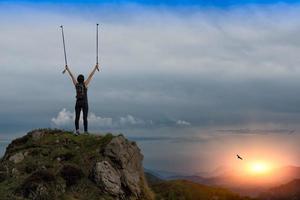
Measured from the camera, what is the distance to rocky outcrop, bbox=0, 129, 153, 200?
29.6m

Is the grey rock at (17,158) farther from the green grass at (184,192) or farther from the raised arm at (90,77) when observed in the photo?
the green grass at (184,192)

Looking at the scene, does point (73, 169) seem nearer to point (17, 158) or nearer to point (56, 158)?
point (56, 158)

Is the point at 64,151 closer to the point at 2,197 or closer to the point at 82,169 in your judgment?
the point at 82,169

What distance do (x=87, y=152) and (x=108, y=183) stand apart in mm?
3421

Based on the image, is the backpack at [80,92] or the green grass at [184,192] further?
the green grass at [184,192]

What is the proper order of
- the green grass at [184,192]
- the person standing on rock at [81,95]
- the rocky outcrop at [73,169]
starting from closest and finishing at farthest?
the rocky outcrop at [73,169]
the person standing on rock at [81,95]
the green grass at [184,192]

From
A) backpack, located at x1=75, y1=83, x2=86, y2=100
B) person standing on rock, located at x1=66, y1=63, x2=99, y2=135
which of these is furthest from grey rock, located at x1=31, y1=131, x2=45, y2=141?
backpack, located at x1=75, y1=83, x2=86, y2=100

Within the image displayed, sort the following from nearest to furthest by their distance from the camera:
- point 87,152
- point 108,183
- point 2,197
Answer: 1. point 2,197
2. point 108,183
3. point 87,152

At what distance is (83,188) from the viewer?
30.2 meters

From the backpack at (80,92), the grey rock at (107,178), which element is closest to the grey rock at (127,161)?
the grey rock at (107,178)

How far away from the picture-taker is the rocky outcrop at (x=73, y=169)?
2956 cm

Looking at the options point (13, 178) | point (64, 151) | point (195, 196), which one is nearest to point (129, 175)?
point (64, 151)

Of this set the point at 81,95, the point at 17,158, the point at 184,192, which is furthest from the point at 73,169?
the point at 184,192

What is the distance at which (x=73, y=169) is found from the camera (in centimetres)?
3109
